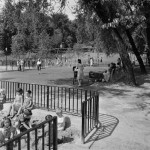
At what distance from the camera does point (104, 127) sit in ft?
23.7

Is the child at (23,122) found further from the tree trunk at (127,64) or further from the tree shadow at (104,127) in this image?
the tree trunk at (127,64)

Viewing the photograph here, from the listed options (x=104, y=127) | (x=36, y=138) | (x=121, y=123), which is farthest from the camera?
(x=121, y=123)

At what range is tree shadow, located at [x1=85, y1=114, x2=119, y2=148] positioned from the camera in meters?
6.38

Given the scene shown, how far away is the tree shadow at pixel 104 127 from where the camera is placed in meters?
6.38

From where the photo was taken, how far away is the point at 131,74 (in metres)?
14.7

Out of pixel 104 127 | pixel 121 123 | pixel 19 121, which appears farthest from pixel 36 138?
pixel 121 123

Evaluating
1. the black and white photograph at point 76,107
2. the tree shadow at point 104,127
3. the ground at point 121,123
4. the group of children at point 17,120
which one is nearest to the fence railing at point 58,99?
the black and white photograph at point 76,107

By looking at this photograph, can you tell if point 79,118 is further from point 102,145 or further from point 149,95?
point 149,95

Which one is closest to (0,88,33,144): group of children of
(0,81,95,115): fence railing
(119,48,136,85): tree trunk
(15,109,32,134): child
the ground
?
(15,109,32,134): child

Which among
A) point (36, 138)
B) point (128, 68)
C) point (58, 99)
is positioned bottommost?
point (58, 99)

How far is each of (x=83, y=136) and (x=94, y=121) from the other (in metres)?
1.28

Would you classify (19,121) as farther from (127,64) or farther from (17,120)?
(127,64)

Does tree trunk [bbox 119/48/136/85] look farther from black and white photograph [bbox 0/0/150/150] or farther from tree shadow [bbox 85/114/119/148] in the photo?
tree shadow [bbox 85/114/119/148]

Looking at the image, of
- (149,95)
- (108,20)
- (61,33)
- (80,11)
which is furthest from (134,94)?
(61,33)
